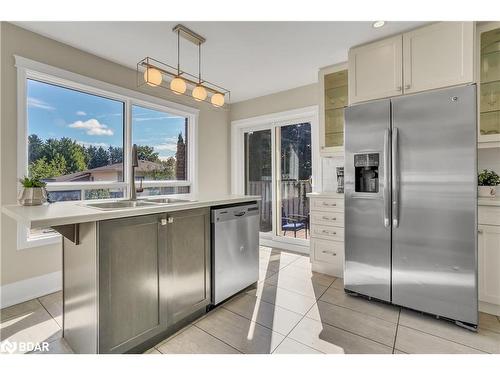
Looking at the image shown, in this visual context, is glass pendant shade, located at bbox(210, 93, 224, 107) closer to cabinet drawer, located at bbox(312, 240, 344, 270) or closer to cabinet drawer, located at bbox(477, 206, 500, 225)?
cabinet drawer, located at bbox(312, 240, 344, 270)

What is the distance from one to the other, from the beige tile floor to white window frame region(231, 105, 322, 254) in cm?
161

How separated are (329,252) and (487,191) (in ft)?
5.20

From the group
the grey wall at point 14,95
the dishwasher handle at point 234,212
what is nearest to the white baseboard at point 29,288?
the grey wall at point 14,95

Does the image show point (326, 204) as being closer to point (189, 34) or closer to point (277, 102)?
point (277, 102)

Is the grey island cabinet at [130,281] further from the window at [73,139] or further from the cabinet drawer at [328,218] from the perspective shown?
the cabinet drawer at [328,218]

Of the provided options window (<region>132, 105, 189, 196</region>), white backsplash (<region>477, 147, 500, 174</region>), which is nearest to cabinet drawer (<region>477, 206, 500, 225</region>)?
white backsplash (<region>477, 147, 500, 174</region>)

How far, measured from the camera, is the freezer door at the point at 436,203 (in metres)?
1.88

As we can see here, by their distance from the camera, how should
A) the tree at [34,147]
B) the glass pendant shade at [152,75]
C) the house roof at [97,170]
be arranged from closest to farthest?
the glass pendant shade at [152,75]
the tree at [34,147]
the house roof at [97,170]

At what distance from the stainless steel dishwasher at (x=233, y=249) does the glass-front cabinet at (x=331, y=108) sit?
137 centimetres

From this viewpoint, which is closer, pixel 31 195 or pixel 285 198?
pixel 31 195

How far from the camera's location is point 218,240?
7.13ft

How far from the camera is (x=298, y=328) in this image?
1.93 m

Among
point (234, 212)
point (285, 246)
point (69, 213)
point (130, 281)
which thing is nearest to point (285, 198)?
point (285, 246)

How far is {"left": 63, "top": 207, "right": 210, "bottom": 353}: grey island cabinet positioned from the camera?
1.44m
